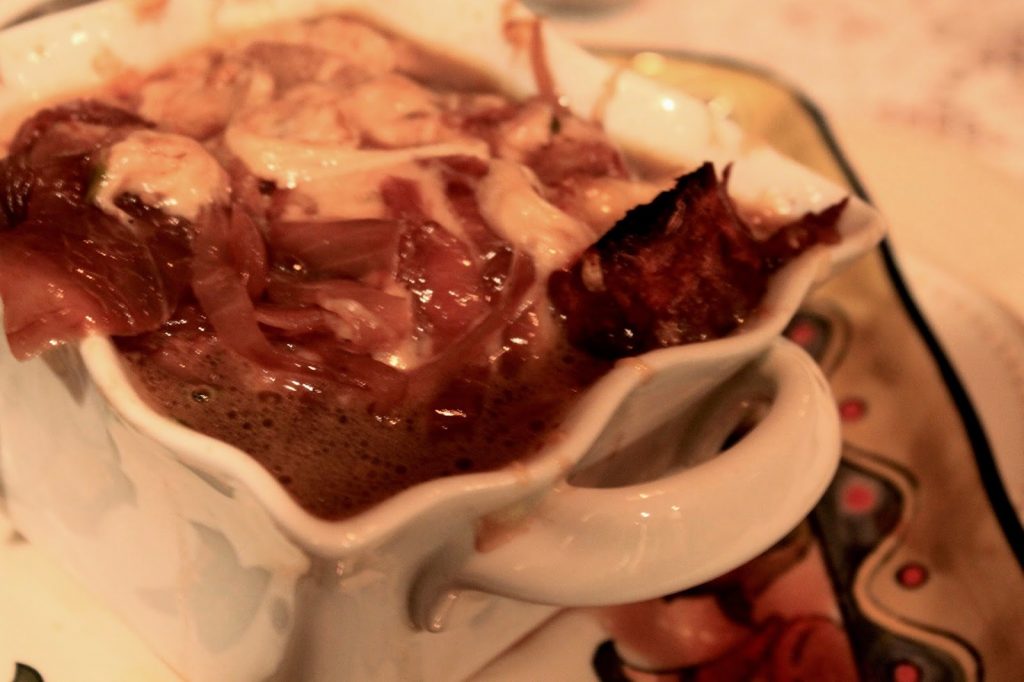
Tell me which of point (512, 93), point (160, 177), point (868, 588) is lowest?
point (868, 588)

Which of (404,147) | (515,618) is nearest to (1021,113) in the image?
(404,147)

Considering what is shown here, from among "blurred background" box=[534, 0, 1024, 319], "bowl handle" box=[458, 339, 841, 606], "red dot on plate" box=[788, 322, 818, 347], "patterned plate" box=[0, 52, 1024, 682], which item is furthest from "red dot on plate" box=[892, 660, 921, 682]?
"blurred background" box=[534, 0, 1024, 319]

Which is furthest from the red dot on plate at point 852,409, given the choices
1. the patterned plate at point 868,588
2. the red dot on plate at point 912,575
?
the red dot on plate at point 912,575

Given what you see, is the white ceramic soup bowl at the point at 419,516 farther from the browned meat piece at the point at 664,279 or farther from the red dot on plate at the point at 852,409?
the red dot on plate at the point at 852,409

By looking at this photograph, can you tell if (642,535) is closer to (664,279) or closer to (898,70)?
(664,279)

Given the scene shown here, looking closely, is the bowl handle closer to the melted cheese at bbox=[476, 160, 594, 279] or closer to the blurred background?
the melted cheese at bbox=[476, 160, 594, 279]

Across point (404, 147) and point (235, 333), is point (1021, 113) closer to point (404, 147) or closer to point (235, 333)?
point (404, 147)

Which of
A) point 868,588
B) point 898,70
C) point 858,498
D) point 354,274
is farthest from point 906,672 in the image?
point 898,70
